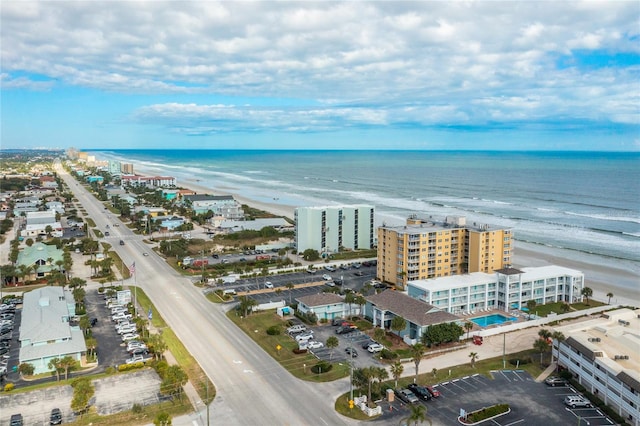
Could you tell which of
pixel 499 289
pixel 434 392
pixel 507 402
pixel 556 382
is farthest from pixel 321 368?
pixel 499 289

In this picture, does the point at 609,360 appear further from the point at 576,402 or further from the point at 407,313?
the point at 407,313

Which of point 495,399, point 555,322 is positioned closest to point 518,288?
point 555,322

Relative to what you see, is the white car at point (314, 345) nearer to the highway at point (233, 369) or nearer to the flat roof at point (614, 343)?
the highway at point (233, 369)

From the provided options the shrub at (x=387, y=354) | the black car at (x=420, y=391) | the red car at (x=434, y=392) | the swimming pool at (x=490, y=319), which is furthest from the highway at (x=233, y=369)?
the swimming pool at (x=490, y=319)

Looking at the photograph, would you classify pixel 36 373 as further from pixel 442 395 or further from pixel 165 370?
pixel 442 395

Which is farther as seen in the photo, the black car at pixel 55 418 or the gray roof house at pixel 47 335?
the gray roof house at pixel 47 335

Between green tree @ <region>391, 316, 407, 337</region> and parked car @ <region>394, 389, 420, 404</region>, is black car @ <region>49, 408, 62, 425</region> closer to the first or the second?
parked car @ <region>394, 389, 420, 404</region>

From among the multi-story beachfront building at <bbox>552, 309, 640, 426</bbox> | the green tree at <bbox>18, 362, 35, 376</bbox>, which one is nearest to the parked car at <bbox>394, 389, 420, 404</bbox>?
the multi-story beachfront building at <bbox>552, 309, 640, 426</bbox>
